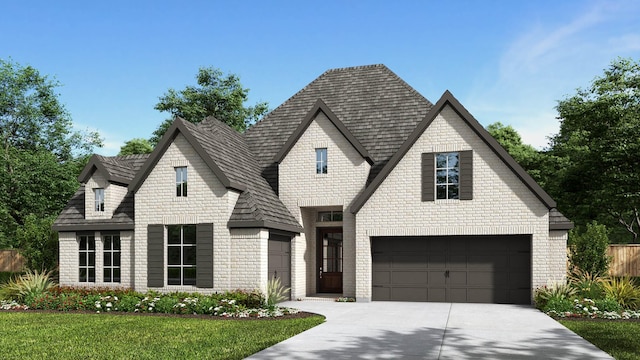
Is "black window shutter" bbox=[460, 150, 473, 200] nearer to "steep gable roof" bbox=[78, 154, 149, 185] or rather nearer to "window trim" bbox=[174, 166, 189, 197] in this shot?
"window trim" bbox=[174, 166, 189, 197]

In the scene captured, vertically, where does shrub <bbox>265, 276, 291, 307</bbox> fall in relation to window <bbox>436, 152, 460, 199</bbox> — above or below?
below

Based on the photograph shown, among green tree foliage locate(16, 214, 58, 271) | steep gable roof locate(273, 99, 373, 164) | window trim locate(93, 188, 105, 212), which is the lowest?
green tree foliage locate(16, 214, 58, 271)

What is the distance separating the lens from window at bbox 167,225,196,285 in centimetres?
1917

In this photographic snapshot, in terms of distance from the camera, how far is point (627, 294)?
16438mm

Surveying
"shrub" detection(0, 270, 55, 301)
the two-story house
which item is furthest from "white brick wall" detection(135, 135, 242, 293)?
"shrub" detection(0, 270, 55, 301)

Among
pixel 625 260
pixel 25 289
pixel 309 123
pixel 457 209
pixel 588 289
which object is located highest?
pixel 309 123

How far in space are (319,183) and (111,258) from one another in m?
8.00

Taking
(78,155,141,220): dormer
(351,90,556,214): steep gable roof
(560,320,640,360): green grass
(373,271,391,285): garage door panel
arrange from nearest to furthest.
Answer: (560,320,640,360): green grass → (351,90,556,214): steep gable roof → (373,271,391,285): garage door panel → (78,155,141,220): dormer

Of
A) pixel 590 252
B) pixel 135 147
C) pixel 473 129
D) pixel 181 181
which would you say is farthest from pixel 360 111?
pixel 135 147

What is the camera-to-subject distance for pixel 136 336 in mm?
11914

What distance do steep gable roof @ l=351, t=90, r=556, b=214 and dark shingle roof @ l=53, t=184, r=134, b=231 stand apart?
8.07m

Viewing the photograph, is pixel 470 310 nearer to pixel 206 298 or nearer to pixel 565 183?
pixel 206 298

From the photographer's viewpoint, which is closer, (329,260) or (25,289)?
(25,289)

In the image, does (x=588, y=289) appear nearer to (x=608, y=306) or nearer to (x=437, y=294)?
(x=608, y=306)
